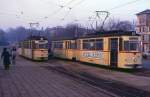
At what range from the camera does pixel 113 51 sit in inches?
1148

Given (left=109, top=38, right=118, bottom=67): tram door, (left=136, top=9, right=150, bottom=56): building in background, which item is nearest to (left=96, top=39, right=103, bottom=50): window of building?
(left=109, top=38, right=118, bottom=67): tram door

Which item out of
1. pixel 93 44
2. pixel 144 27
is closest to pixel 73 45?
pixel 93 44

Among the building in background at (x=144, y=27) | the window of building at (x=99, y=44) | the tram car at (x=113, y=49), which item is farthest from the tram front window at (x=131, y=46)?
the building in background at (x=144, y=27)

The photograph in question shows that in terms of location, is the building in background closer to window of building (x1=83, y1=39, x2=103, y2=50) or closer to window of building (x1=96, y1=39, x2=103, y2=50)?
window of building (x1=83, y1=39, x2=103, y2=50)

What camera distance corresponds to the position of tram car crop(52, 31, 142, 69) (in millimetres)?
27844

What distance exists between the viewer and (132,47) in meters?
28.0

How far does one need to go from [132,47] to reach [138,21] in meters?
103

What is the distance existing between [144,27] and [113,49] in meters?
95.2

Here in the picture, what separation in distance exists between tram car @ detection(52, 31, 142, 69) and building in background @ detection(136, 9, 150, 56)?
83.1 m

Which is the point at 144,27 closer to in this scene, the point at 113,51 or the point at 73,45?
the point at 73,45

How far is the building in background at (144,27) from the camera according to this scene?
118125 millimetres

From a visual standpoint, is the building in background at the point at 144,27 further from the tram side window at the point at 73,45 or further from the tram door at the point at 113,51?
the tram door at the point at 113,51

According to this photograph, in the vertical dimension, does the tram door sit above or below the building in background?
below

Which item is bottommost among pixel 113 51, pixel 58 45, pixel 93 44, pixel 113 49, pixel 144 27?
pixel 113 51
